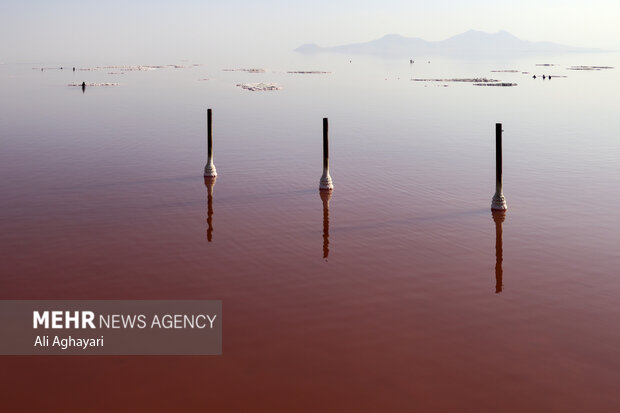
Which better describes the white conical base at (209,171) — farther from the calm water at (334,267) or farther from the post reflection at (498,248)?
the post reflection at (498,248)

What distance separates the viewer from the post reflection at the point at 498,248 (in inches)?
703

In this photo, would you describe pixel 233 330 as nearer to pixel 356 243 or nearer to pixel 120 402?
pixel 120 402

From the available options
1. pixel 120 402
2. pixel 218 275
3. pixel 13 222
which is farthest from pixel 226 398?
pixel 13 222

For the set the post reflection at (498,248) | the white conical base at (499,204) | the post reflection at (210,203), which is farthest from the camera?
the white conical base at (499,204)

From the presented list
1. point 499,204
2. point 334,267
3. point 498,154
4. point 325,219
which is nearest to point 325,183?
point 325,219

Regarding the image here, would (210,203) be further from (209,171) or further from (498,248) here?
(498,248)

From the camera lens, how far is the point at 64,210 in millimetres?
25016

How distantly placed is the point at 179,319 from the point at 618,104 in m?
75.1

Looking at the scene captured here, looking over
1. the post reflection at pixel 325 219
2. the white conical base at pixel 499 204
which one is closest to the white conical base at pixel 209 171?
the post reflection at pixel 325 219

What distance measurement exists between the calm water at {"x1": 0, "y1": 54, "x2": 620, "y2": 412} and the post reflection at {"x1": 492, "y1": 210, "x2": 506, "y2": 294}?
8 centimetres

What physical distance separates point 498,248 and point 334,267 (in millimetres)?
5875

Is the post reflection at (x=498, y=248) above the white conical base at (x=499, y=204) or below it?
below

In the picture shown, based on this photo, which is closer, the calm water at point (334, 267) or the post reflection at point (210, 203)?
the calm water at point (334, 267)

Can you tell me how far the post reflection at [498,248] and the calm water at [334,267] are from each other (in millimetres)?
81
